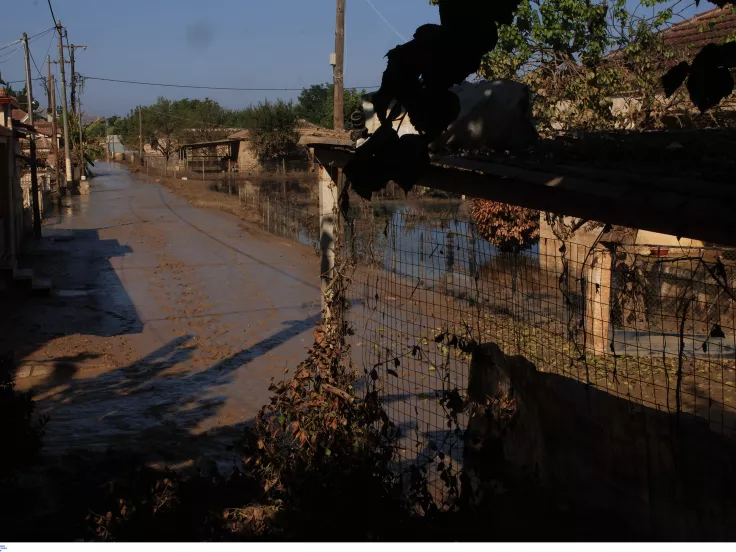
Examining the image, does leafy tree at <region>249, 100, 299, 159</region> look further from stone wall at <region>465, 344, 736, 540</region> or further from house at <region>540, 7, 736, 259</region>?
stone wall at <region>465, 344, 736, 540</region>

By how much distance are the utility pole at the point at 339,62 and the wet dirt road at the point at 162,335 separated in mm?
3521

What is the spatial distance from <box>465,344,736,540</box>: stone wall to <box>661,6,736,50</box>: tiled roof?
27.3ft

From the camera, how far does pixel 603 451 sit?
139 inches

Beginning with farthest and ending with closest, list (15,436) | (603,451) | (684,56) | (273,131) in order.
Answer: (273,131) → (684,56) → (15,436) → (603,451)

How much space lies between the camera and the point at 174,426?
7.39 meters

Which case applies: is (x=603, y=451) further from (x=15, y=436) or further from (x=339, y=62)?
(x=339, y=62)

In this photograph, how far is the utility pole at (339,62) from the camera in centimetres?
1786

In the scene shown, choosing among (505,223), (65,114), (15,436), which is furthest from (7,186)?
(65,114)

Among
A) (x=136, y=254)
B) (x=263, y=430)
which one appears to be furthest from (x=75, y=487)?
(x=136, y=254)

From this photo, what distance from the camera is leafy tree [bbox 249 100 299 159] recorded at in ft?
183

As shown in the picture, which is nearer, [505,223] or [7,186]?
[505,223]

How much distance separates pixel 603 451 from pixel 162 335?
29.2ft

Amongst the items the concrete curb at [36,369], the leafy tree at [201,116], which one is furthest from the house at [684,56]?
the leafy tree at [201,116]

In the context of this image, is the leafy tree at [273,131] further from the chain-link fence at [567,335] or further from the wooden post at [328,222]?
the wooden post at [328,222]
